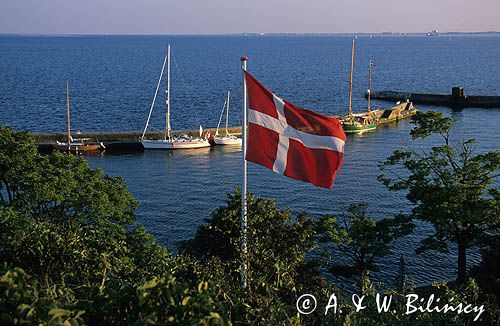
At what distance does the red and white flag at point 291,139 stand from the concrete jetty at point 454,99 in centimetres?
9172

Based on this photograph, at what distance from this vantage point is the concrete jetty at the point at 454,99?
334 ft

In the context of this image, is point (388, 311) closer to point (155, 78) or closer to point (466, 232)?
point (466, 232)

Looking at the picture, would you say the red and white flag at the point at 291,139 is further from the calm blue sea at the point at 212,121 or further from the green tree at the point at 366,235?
the calm blue sea at the point at 212,121

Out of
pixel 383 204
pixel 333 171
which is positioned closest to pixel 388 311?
pixel 333 171

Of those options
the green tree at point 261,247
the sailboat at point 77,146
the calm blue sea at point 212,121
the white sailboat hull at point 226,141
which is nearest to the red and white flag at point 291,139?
the green tree at point 261,247

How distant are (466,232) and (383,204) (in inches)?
771

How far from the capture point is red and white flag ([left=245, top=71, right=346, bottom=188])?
50.9ft

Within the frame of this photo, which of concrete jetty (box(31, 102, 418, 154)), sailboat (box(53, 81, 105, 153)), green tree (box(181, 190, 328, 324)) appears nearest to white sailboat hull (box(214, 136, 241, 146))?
concrete jetty (box(31, 102, 418, 154))

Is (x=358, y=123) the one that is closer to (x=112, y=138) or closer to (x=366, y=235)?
(x=112, y=138)

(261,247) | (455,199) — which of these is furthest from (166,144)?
Result: (261,247)

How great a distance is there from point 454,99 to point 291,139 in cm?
9563

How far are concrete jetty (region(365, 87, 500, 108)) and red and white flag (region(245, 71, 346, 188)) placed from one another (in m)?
91.7

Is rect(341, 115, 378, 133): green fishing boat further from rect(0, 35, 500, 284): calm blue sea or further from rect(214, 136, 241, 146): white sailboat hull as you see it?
rect(214, 136, 241, 146): white sailboat hull

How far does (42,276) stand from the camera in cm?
1520
